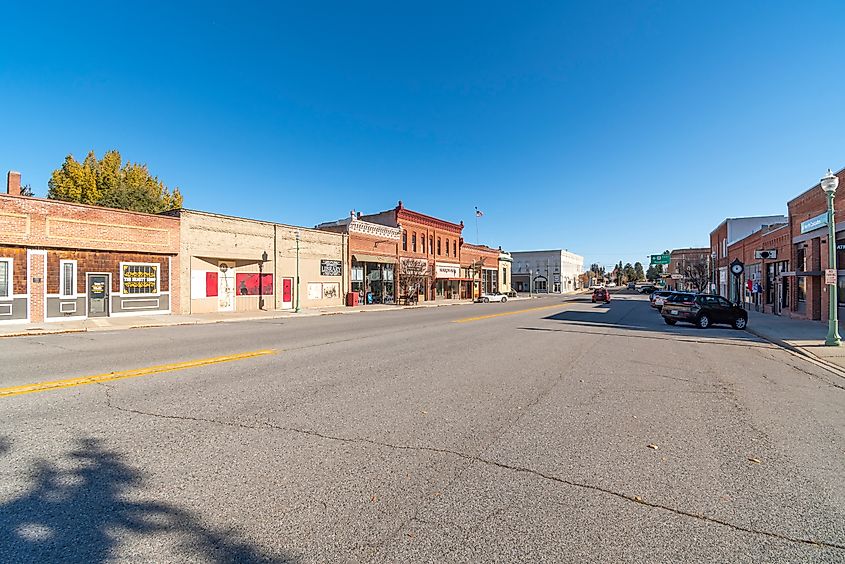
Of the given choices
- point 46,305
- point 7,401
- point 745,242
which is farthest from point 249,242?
point 745,242

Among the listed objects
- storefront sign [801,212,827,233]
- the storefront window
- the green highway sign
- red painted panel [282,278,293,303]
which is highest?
the green highway sign

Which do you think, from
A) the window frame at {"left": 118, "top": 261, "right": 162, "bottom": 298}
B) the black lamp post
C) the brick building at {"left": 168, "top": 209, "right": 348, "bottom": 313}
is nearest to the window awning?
the brick building at {"left": 168, "top": 209, "right": 348, "bottom": 313}

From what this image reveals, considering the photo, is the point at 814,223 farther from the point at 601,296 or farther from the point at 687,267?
the point at 687,267

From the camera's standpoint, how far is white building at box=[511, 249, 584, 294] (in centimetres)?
10119

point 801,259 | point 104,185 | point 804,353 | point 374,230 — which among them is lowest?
point 804,353

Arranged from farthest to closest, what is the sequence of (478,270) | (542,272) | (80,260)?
(542,272)
(478,270)
(80,260)

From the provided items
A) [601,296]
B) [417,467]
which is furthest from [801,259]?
[417,467]

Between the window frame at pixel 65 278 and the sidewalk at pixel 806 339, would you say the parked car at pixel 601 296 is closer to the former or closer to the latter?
the sidewalk at pixel 806 339

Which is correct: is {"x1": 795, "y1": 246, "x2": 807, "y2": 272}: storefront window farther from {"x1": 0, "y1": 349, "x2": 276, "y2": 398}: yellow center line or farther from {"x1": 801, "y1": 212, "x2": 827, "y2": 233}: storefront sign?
{"x1": 0, "y1": 349, "x2": 276, "y2": 398}: yellow center line

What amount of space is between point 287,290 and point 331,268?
16.0 ft

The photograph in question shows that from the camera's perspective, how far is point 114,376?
809cm

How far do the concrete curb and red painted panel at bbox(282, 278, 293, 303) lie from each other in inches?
1110

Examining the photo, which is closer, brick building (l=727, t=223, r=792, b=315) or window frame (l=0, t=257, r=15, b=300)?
window frame (l=0, t=257, r=15, b=300)

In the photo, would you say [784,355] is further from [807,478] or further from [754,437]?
[807,478]
